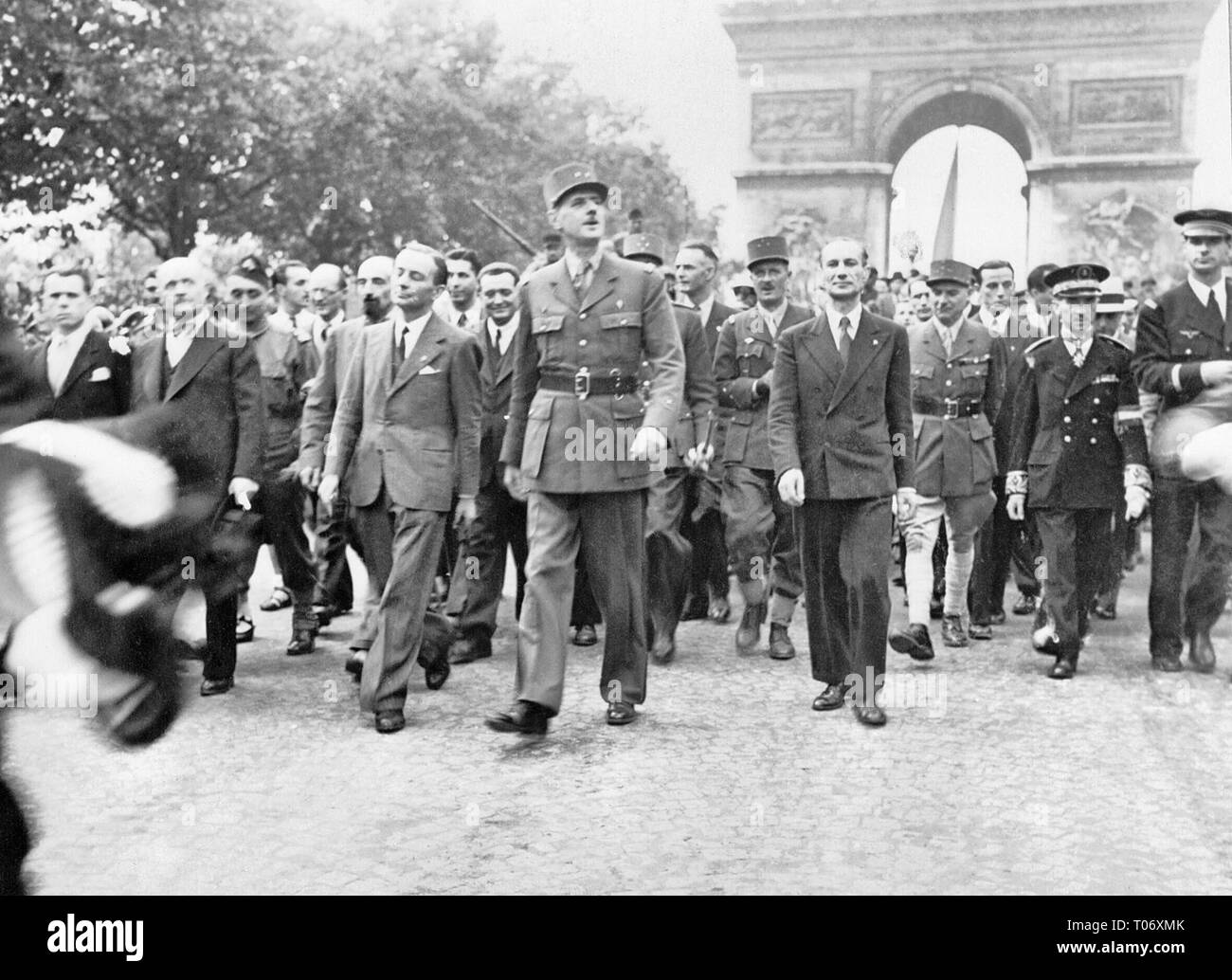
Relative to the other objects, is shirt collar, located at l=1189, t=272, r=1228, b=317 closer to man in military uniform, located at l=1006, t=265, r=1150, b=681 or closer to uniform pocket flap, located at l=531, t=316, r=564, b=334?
man in military uniform, located at l=1006, t=265, r=1150, b=681

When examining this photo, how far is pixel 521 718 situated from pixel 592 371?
5.02ft

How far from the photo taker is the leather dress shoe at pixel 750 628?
9.16m

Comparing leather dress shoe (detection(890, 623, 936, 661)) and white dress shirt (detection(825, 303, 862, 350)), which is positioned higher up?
white dress shirt (detection(825, 303, 862, 350))

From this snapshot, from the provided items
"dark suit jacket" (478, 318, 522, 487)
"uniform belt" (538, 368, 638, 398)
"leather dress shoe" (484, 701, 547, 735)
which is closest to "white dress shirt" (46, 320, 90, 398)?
"uniform belt" (538, 368, 638, 398)

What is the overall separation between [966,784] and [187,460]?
4488 mm

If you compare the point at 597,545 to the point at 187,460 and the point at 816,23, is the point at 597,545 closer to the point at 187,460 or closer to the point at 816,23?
the point at 187,460

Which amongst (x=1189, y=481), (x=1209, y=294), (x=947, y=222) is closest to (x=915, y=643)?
(x=1189, y=481)

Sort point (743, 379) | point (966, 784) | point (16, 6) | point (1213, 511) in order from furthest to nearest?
point (16, 6) < point (743, 379) < point (1213, 511) < point (966, 784)

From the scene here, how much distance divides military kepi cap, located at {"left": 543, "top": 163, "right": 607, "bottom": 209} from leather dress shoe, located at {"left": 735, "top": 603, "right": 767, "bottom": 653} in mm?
2905

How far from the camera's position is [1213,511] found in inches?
340

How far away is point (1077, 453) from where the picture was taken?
8.69m

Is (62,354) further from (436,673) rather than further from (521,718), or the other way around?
(521,718)

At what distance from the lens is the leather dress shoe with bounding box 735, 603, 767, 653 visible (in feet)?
30.1
